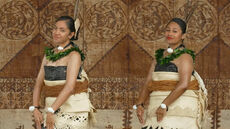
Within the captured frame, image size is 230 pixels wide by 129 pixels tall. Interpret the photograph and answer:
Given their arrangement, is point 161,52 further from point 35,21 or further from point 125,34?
point 35,21

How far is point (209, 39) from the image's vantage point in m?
7.27

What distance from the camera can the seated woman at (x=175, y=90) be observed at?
4.99m

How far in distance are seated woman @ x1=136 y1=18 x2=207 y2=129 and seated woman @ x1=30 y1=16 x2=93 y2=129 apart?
2.06ft

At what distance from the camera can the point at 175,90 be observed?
16.3 ft

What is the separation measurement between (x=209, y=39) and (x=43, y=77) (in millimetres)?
2829

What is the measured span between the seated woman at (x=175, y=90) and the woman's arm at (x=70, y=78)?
73 cm

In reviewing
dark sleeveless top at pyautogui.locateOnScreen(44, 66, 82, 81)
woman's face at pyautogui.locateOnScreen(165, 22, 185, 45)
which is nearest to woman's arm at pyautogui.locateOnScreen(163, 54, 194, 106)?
woman's face at pyautogui.locateOnScreen(165, 22, 185, 45)

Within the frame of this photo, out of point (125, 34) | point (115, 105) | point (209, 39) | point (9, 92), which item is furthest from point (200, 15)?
point (9, 92)

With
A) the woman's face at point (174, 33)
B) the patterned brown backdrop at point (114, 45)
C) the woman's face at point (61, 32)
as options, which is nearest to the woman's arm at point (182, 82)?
the woman's face at point (174, 33)

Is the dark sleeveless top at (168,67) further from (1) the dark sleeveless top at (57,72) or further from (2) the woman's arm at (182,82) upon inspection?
(1) the dark sleeveless top at (57,72)

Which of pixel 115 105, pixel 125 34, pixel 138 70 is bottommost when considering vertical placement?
pixel 115 105

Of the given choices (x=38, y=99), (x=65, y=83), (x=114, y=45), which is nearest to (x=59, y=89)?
(x=65, y=83)

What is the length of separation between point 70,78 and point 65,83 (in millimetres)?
92

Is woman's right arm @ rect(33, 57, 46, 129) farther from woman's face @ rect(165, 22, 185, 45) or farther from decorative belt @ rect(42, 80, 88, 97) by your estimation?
woman's face @ rect(165, 22, 185, 45)
